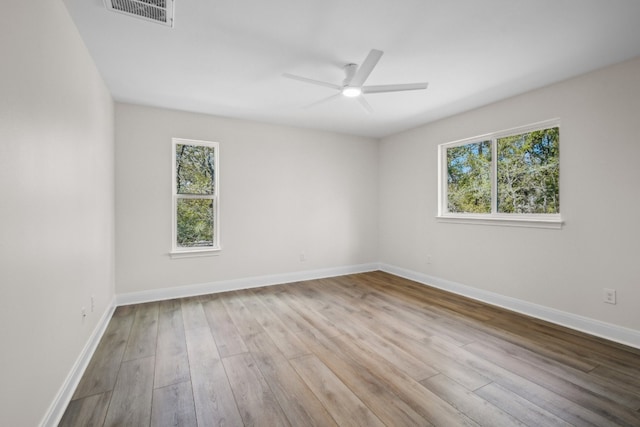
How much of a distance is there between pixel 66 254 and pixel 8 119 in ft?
3.20

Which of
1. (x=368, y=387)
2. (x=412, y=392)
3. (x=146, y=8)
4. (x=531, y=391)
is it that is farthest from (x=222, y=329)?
(x=146, y=8)

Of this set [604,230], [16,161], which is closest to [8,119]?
[16,161]

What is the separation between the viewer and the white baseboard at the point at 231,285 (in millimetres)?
3617

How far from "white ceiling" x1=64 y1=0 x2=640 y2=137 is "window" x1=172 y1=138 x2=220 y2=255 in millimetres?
762

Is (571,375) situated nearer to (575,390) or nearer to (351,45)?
(575,390)

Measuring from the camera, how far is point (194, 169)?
4.00 m

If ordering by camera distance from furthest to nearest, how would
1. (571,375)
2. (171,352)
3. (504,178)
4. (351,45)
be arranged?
(504,178) → (171,352) → (351,45) → (571,375)

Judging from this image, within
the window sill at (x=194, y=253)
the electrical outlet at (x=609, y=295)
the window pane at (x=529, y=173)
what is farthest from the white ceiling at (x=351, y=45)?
the electrical outlet at (x=609, y=295)

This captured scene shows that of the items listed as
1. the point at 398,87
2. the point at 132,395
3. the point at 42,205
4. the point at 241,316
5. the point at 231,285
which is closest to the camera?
the point at 42,205

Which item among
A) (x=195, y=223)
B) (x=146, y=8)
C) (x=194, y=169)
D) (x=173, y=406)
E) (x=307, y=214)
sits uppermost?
(x=146, y=8)

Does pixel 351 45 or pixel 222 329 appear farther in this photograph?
pixel 222 329

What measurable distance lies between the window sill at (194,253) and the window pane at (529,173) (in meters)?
3.86

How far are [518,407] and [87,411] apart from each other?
2.59m

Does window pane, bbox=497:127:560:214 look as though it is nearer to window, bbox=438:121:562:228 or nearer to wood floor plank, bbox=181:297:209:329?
window, bbox=438:121:562:228
